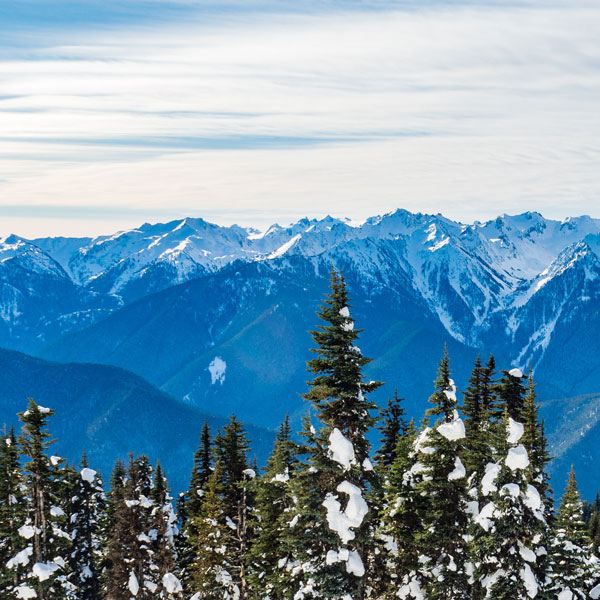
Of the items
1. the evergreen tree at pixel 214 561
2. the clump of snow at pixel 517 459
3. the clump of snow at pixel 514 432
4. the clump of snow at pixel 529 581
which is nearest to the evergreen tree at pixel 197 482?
the evergreen tree at pixel 214 561

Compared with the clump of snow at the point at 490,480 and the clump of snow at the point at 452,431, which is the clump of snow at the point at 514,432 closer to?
the clump of snow at the point at 490,480

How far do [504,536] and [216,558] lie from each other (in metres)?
23.1

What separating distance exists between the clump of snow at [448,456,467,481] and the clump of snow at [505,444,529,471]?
2.28 meters

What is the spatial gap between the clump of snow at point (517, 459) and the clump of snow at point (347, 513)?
8826mm

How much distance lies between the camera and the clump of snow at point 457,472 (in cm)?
3962

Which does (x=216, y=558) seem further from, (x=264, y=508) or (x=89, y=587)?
(x=89, y=587)

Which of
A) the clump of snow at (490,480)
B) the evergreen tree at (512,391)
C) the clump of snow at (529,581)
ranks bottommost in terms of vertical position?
the clump of snow at (529,581)

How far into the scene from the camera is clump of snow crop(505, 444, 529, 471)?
3800cm

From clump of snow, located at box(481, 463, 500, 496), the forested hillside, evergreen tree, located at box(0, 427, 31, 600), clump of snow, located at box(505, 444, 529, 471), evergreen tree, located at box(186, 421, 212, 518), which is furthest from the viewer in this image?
evergreen tree, located at box(186, 421, 212, 518)

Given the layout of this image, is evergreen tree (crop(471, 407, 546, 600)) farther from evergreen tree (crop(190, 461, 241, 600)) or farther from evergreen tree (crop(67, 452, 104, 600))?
evergreen tree (crop(67, 452, 104, 600))

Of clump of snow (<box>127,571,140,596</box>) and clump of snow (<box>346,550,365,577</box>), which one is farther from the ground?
clump of snow (<box>127,571,140,596</box>)

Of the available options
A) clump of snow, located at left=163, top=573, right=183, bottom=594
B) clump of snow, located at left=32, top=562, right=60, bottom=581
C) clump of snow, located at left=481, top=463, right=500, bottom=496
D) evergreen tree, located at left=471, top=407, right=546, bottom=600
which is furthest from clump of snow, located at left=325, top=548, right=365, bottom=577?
clump of snow, located at left=163, top=573, right=183, bottom=594

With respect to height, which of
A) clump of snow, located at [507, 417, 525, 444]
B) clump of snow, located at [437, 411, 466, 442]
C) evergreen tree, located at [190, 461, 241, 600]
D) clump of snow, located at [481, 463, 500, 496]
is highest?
evergreen tree, located at [190, 461, 241, 600]

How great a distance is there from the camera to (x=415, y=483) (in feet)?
140
